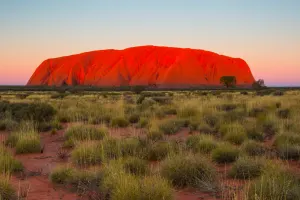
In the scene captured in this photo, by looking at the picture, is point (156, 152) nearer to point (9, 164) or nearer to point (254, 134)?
point (9, 164)

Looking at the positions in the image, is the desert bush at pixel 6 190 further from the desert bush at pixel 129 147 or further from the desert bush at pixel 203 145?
the desert bush at pixel 203 145

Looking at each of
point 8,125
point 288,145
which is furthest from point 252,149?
point 8,125

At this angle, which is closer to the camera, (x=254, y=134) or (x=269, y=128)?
(x=254, y=134)

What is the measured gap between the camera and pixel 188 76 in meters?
127

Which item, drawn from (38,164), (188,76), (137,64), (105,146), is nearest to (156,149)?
(105,146)

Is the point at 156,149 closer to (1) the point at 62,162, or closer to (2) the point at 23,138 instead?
(1) the point at 62,162

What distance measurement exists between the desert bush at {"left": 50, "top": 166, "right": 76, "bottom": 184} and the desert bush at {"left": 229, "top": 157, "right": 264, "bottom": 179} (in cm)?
275

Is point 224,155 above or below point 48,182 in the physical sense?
above

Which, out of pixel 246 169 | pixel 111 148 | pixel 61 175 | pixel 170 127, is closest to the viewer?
pixel 246 169

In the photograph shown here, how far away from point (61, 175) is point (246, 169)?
314 cm

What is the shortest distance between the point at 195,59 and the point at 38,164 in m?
129

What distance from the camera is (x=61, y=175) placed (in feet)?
20.5

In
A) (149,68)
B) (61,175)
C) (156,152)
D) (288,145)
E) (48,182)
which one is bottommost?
(48,182)

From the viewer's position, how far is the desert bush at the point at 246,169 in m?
5.98
